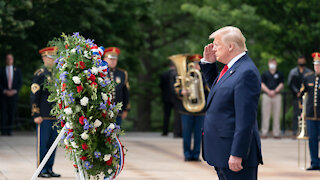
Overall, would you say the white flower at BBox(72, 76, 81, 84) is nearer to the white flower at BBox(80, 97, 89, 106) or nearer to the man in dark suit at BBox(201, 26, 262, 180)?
the white flower at BBox(80, 97, 89, 106)

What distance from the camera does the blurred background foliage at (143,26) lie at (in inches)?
745

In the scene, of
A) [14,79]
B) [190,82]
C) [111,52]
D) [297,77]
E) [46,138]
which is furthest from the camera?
[297,77]

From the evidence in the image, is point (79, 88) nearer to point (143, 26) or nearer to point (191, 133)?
point (191, 133)

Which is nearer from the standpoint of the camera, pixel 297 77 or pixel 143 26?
pixel 297 77

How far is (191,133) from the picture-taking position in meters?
13.7

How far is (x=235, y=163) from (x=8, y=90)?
13.4 metres

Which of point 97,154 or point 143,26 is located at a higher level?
point 143,26

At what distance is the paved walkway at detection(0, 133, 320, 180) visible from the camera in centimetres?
1109

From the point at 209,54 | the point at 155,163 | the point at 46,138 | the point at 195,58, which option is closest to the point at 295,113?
the point at 195,58

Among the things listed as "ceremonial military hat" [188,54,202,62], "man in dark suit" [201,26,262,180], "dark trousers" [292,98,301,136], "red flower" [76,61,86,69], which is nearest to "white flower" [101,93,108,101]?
"red flower" [76,61,86,69]

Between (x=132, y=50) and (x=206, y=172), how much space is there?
11.3m

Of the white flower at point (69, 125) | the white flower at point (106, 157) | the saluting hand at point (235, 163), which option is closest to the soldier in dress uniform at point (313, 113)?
the white flower at point (106, 157)

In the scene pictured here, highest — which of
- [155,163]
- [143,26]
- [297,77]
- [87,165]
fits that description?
[143,26]

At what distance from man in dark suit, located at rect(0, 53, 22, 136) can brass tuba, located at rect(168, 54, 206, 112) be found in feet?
19.1
